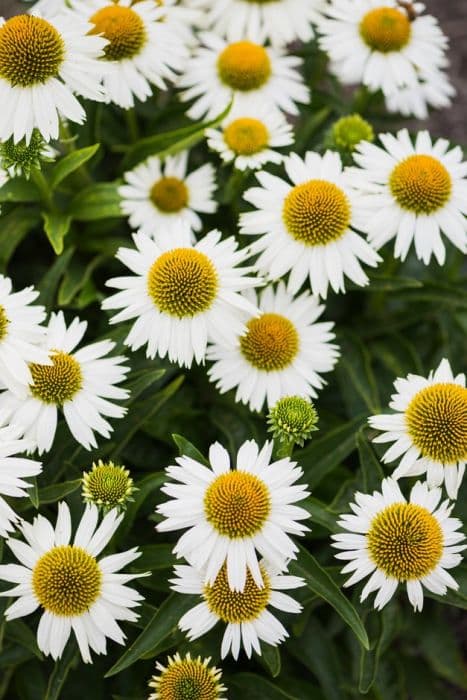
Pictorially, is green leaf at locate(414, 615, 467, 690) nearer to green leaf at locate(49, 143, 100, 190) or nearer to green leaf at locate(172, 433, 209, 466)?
green leaf at locate(172, 433, 209, 466)

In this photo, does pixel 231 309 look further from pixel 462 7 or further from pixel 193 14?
pixel 462 7

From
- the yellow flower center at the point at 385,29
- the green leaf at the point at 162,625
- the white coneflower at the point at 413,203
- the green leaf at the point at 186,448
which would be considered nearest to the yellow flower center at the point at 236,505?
the green leaf at the point at 186,448

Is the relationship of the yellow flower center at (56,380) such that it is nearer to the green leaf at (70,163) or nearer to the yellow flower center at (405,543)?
the green leaf at (70,163)

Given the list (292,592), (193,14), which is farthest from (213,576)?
(193,14)

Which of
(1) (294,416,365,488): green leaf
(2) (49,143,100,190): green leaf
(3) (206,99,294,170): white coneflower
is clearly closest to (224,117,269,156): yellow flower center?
(3) (206,99,294,170): white coneflower

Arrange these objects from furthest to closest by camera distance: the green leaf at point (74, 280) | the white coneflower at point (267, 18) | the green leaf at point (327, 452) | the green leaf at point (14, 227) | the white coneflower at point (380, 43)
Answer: the white coneflower at point (267, 18) → the white coneflower at point (380, 43) → the green leaf at point (14, 227) → the green leaf at point (74, 280) → the green leaf at point (327, 452)

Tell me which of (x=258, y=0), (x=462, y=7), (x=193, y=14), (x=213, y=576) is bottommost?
(x=213, y=576)
